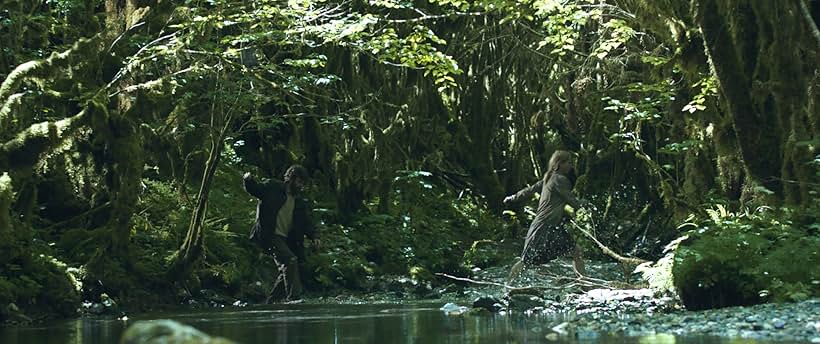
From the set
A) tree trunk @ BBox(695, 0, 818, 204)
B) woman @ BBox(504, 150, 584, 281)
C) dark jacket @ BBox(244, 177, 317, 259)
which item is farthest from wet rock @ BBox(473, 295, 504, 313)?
dark jacket @ BBox(244, 177, 317, 259)

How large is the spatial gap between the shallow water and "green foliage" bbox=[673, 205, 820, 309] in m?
1.45

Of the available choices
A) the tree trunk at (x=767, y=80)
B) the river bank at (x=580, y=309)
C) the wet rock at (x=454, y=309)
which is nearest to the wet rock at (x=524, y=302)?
the river bank at (x=580, y=309)

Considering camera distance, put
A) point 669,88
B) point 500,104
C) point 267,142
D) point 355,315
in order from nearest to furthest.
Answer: point 355,315, point 669,88, point 267,142, point 500,104

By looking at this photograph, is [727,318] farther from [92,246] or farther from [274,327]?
[92,246]

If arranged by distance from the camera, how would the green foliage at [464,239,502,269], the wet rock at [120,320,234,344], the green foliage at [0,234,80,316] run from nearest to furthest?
1. the wet rock at [120,320,234,344]
2. the green foliage at [0,234,80,316]
3. the green foliage at [464,239,502,269]

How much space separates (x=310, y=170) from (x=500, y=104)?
641 centimetres

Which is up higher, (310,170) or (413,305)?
(310,170)

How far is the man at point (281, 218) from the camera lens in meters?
18.5

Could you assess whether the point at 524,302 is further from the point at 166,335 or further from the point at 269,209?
the point at 166,335

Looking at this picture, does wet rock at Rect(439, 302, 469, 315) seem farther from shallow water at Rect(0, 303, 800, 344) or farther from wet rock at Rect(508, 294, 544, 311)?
wet rock at Rect(508, 294, 544, 311)

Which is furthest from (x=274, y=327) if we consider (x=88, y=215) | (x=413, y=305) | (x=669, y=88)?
(x=669, y=88)

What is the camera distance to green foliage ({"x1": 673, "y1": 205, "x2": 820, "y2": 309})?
37.4 feet

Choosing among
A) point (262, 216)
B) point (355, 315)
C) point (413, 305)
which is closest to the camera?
point (355, 315)

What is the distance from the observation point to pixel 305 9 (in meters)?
17.2
